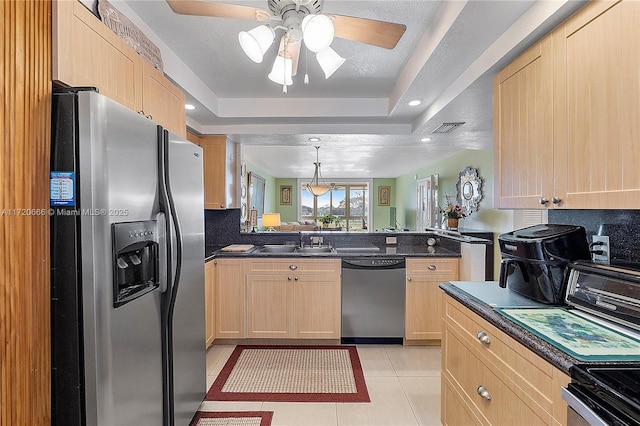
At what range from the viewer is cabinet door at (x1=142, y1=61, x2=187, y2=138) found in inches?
66.7

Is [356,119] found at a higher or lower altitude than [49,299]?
higher

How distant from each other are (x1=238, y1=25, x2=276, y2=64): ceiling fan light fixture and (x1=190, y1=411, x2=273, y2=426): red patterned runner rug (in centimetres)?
208

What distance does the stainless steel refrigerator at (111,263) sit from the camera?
109 centimetres

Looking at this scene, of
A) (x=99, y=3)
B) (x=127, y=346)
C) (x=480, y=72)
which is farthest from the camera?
(x=480, y=72)

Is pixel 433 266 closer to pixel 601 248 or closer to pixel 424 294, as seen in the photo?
pixel 424 294

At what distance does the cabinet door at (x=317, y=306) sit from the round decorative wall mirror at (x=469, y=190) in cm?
304

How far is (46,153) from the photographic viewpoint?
1.08m

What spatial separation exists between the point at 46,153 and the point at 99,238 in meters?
0.33

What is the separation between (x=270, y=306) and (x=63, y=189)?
222 cm

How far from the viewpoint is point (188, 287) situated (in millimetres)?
1790

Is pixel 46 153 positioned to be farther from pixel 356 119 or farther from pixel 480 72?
pixel 356 119

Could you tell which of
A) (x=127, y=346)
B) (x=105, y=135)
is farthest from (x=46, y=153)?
(x=127, y=346)

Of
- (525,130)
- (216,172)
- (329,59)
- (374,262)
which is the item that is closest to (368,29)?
(329,59)

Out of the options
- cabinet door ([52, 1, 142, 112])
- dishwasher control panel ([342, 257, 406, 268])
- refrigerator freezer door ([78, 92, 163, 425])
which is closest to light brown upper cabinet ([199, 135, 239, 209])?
dishwasher control panel ([342, 257, 406, 268])
